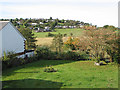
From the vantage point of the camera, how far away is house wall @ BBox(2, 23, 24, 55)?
52.1ft

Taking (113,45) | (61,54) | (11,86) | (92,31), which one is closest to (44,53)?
(61,54)

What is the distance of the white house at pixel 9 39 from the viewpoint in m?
15.6

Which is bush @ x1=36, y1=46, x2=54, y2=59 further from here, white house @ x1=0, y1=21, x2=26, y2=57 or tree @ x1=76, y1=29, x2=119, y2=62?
tree @ x1=76, y1=29, x2=119, y2=62

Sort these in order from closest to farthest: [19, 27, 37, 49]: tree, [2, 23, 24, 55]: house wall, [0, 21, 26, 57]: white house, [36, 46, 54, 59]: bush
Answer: [0, 21, 26, 57]: white house < [2, 23, 24, 55]: house wall < [36, 46, 54, 59]: bush < [19, 27, 37, 49]: tree

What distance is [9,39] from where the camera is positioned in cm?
1670

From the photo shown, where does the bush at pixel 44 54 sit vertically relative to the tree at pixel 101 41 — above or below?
below

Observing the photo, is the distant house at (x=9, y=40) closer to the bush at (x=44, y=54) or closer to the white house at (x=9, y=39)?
the white house at (x=9, y=39)

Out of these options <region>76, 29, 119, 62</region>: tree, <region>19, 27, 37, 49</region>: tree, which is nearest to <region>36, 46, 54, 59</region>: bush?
<region>19, 27, 37, 49</region>: tree

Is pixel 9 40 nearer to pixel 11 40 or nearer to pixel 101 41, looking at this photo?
pixel 11 40

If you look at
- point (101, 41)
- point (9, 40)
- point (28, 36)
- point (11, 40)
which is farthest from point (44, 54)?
point (101, 41)

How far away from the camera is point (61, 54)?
20.7 m

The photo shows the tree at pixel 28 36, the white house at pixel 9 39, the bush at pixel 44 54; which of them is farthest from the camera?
the tree at pixel 28 36

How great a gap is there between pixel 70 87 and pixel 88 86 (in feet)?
4.00

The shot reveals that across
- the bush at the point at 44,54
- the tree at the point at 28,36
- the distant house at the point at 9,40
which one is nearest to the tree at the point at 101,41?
the bush at the point at 44,54
